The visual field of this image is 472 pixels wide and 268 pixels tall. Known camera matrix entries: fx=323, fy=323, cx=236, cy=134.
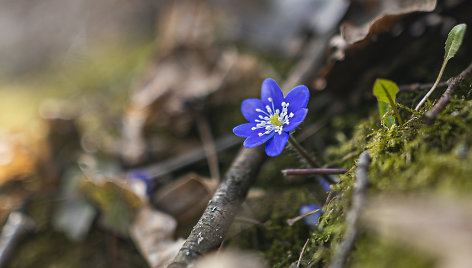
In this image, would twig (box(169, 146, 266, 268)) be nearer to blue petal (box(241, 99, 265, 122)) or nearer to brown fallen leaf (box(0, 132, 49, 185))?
blue petal (box(241, 99, 265, 122))

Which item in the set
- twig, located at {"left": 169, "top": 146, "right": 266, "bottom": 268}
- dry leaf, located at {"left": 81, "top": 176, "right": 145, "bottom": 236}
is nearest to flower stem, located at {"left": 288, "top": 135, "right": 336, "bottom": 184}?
twig, located at {"left": 169, "top": 146, "right": 266, "bottom": 268}

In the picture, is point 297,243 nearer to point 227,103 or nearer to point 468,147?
→ point 468,147

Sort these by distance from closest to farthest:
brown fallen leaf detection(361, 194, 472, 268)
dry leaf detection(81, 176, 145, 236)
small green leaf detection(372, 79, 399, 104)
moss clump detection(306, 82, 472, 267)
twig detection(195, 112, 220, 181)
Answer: brown fallen leaf detection(361, 194, 472, 268) < moss clump detection(306, 82, 472, 267) < small green leaf detection(372, 79, 399, 104) < dry leaf detection(81, 176, 145, 236) < twig detection(195, 112, 220, 181)

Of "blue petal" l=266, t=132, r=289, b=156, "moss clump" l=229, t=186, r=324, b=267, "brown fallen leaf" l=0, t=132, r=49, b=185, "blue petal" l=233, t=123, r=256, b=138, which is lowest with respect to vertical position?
"moss clump" l=229, t=186, r=324, b=267

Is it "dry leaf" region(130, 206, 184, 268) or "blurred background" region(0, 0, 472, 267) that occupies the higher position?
"blurred background" region(0, 0, 472, 267)

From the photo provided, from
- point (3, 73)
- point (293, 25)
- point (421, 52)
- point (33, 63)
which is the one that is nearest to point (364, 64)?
point (421, 52)

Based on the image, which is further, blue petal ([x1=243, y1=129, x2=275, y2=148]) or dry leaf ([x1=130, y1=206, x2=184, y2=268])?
dry leaf ([x1=130, y1=206, x2=184, y2=268])

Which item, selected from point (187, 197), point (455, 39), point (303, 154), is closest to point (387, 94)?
point (455, 39)

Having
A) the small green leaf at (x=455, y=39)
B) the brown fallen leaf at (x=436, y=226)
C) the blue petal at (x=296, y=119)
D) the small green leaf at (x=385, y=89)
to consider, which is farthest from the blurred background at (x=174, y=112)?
the brown fallen leaf at (x=436, y=226)
